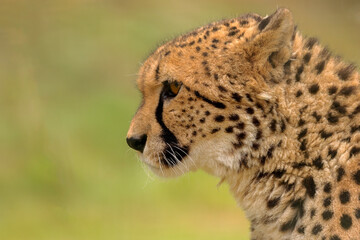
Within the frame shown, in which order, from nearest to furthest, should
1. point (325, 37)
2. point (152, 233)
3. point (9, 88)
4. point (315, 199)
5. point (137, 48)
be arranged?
1. point (315, 199)
2. point (152, 233)
3. point (9, 88)
4. point (137, 48)
5. point (325, 37)

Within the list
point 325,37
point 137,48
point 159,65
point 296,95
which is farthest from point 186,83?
point 325,37

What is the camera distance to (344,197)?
2125mm

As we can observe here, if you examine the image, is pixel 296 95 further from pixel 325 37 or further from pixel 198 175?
pixel 325 37

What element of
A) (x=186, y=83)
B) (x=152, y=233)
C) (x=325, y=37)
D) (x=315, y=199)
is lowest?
(x=152, y=233)

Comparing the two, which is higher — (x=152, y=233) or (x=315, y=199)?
(x=315, y=199)

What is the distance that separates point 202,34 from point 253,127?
1.53ft

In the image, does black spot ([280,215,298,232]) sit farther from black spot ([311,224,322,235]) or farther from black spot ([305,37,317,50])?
black spot ([305,37,317,50])

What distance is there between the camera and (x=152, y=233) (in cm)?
581

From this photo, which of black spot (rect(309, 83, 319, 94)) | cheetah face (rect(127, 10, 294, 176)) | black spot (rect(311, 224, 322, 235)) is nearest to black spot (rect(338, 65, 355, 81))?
black spot (rect(309, 83, 319, 94))

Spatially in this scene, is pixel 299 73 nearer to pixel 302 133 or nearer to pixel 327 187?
pixel 302 133

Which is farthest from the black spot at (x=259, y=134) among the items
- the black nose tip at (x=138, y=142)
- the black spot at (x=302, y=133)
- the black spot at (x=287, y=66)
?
the black nose tip at (x=138, y=142)

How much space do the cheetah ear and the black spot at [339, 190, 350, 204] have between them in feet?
1.67

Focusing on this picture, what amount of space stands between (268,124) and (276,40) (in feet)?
1.00

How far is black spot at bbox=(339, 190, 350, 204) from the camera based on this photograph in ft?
6.95
